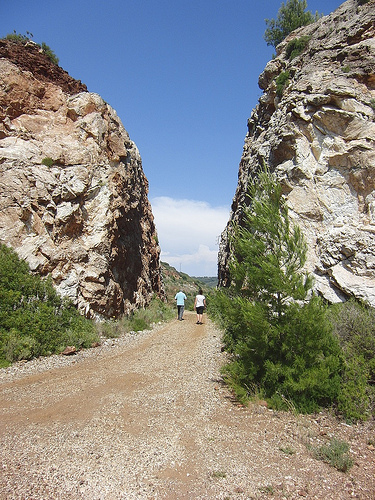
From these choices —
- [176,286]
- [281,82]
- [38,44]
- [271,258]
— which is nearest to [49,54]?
[38,44]

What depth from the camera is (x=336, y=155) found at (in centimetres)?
1405

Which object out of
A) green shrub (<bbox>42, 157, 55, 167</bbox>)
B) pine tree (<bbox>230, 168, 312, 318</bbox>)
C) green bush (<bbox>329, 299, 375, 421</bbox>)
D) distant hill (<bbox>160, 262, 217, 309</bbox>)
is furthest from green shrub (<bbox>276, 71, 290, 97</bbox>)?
distant hill (<bbox>160, 262, 217, 309</bbox>)

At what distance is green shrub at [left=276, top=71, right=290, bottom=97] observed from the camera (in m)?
20.2

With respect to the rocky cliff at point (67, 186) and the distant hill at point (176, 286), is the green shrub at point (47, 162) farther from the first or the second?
the distant hill at point (176, 286)

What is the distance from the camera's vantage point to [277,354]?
7.39 m

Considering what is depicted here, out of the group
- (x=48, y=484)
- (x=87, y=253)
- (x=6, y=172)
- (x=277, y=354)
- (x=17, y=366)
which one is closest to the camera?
(x=48, y=484)

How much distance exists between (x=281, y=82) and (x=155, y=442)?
2125 cm

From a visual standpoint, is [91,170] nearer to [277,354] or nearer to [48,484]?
[277,354]

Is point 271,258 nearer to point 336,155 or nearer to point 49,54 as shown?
point 336,155

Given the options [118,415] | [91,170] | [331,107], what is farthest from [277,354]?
[91,170]

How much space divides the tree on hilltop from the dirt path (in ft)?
93.2

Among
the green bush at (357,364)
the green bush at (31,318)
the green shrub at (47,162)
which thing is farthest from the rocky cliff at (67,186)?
the green bush at (357,364)

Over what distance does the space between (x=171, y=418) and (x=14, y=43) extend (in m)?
22.3

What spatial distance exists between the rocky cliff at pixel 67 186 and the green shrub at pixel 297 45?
11.9m
